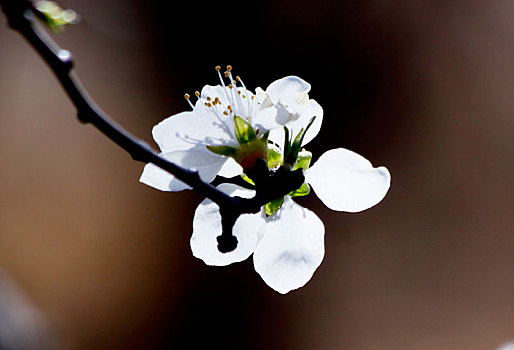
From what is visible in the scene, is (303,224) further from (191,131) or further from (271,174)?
(191,131)

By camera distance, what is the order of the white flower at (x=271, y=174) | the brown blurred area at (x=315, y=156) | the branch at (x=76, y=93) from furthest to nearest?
the brown blurred area at (x=315, y=156) → the white flower at (x=271, y=174) → the branch at (x=76, y=93)

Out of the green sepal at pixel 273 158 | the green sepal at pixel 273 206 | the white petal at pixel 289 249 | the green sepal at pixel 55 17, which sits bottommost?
the white petal at pixel 289 249

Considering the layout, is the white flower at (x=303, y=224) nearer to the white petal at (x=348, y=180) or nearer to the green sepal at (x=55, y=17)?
the white petal at (x=348, y=180)

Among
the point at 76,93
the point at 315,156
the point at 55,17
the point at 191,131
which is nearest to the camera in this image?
the point at 76,93

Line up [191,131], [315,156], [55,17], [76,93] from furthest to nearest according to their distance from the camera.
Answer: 1. [315,156]
2. [191,131]
3. [55,17]
4. [76,93]

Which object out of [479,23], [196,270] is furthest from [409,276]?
[479,23]

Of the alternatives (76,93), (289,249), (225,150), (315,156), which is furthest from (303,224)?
(315,156)

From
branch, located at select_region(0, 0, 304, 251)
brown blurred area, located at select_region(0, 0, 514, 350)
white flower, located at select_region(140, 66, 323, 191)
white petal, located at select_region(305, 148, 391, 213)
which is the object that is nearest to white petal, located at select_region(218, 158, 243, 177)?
white flower, located at select_region(140, 66, 323, 191)

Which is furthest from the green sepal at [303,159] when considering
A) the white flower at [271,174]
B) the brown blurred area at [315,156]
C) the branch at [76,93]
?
the brown blurred area at [315,156]
